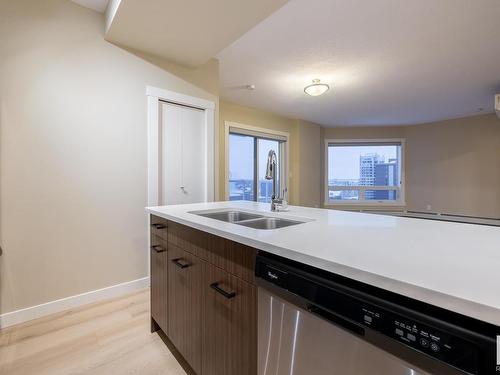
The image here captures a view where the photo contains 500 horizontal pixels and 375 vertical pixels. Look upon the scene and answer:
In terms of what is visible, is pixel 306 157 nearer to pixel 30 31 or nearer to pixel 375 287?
pixel 30 31

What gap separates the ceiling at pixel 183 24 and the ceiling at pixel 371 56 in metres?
0.37

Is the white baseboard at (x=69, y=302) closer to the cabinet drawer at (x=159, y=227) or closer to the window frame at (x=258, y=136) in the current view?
the cabinet drawer at (x=159, y=227)

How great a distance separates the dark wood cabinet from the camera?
0.94 m

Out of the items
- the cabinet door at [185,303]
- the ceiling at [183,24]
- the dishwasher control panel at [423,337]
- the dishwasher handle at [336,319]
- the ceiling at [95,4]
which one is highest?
the ceiling at [95,4]

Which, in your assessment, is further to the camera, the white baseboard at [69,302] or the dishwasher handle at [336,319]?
the white baseboard at [69,302]

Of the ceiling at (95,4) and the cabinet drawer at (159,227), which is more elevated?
the ceiling at (95,4)

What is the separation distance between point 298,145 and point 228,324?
5.18 metres

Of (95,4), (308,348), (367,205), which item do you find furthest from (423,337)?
(367,205)

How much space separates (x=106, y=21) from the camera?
2230 millimetres

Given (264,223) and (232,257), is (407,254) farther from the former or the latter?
(264,223)

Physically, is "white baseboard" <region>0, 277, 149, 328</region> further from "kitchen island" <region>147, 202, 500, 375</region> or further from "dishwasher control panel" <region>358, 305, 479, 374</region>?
"dishwasher control panel" <region>358, 305, 479, 374</region>

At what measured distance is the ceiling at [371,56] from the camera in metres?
2.15

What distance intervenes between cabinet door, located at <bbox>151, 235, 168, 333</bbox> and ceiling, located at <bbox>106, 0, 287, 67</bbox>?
173cm

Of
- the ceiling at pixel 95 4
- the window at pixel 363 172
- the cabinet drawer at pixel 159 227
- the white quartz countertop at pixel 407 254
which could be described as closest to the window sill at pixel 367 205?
the window at pixel 363 172
